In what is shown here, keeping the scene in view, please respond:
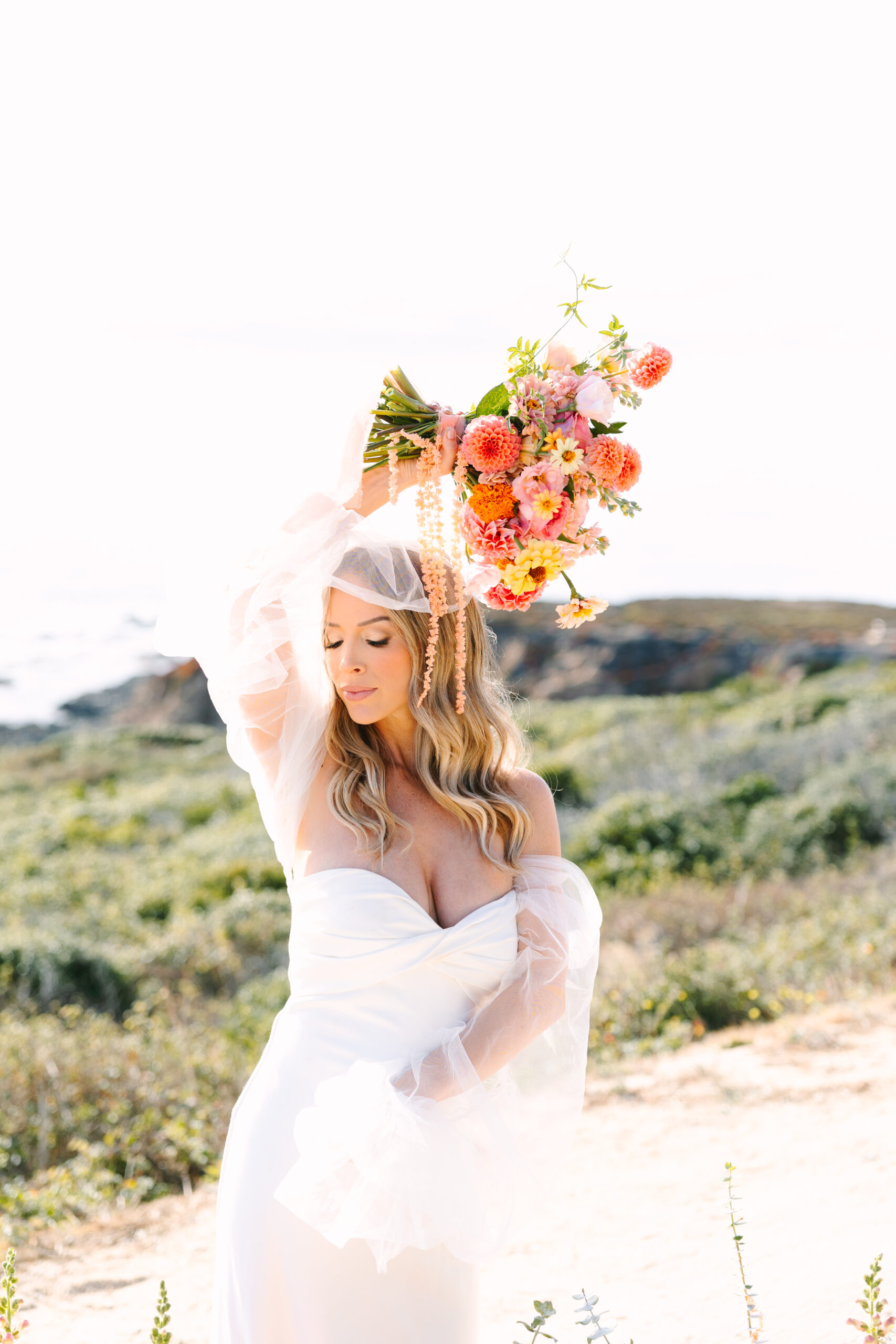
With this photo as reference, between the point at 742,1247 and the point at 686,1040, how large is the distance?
8.79 ft

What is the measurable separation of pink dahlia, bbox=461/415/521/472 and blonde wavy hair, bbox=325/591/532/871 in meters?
0.37

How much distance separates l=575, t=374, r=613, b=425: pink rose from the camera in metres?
2.58

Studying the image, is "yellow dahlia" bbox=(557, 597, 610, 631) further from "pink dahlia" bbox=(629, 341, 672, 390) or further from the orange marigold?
"pink dahlia" bbox=(629, 341, 672, 390)

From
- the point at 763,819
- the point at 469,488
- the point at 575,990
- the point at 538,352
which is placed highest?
the point at 538,352

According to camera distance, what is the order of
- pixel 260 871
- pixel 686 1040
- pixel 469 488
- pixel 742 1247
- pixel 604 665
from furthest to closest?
pixel 604 665 → pixel 260 871 → pixel 686 1040 → pixel 742 1247 → pixel 469 488

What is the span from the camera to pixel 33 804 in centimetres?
1611

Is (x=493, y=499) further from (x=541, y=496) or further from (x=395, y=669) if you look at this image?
(x=395, y=669)

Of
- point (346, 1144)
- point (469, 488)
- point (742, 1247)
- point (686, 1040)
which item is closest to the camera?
point (346, 1144)

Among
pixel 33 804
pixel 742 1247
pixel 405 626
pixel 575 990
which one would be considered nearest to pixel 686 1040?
pixel 742 1247

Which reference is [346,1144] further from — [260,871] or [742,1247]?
[260,871]

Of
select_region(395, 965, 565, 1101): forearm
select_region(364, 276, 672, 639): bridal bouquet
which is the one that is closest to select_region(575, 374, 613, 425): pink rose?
select_region(364, 276, 672, 639): bridal bouquet

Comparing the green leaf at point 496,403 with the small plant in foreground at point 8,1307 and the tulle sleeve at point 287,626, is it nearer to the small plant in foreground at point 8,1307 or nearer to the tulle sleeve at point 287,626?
the tulle sleeve at point 287,626

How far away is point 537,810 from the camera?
9.43 feet

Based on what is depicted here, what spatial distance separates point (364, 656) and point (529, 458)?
57 cm
